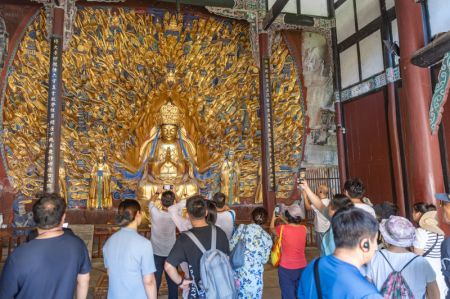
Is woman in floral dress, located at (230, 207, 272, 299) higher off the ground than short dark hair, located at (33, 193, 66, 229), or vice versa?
short dark hair, located at (33, 193, 66, 229)

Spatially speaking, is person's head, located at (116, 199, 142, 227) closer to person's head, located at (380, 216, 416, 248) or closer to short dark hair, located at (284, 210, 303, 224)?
short dark hair, located at (284, 210, 303, 224)

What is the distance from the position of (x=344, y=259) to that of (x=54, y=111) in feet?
19.2

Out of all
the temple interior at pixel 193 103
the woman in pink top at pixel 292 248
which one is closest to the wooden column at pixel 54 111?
the temple interior at pixel 193 103

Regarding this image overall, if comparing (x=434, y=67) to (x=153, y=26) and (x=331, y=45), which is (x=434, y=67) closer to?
(x=331, y=45)

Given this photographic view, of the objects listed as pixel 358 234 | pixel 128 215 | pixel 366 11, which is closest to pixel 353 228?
pixel 358 234

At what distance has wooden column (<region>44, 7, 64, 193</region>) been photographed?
5949mm

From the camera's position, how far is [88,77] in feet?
25.2

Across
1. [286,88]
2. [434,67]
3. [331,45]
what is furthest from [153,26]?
[434,67]

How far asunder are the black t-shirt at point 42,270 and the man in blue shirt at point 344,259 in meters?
1.03

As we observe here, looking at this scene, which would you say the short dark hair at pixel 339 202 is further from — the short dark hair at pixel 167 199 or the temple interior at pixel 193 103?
the temple interior at pixel 193 103

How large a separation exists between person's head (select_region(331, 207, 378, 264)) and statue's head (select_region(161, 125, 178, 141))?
7.24 m

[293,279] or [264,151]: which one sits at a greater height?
[264,151]

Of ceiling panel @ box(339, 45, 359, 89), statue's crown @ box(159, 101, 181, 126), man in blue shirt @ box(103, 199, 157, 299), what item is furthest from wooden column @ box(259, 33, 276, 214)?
man in blue shirt @ box(103, 199, 157, 299)

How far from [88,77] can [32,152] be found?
186 cm
